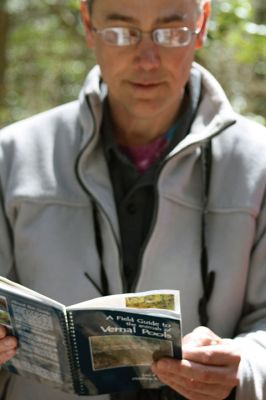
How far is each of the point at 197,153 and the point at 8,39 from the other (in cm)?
447

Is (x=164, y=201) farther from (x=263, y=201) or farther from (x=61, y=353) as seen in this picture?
(x=61, y=353)

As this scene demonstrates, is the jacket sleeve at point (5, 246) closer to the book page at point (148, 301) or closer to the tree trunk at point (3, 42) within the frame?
the book page at point (148, 301)

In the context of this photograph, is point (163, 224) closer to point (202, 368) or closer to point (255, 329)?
point (255, 329)

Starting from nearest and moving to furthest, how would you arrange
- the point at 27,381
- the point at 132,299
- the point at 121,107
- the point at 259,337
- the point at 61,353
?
the point at 132,299, the point at 61,353, the point at 259,337, the point at 27,381, the point at 121,107

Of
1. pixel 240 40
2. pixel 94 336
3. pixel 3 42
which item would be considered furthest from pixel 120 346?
pixel 3 42

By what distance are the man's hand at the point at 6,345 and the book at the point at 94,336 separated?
0.06ft

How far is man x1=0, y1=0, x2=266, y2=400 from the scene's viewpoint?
2.72 m

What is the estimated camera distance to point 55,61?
27.0ft

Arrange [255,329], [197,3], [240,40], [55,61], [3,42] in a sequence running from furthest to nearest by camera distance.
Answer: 1. [55,61]
2. [3,42]
3. [240,40]
4. [197,3]
5. [255,329]

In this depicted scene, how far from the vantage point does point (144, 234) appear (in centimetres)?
282

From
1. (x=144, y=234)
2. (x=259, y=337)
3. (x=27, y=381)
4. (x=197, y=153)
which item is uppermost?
(x=197, y=153)

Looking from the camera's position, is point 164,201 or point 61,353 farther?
point 164,201

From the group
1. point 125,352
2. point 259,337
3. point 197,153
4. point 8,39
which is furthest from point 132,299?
point 8,39

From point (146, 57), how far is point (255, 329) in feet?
3.25
